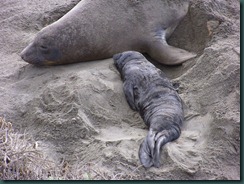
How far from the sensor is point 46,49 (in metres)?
4.64

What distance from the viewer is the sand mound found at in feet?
10.2

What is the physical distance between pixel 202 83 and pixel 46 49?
1.64m

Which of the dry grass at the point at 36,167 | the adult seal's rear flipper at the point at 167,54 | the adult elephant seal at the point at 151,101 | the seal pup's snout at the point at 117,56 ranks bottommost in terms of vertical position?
the adult seal's rear flipper at the point at 167,54

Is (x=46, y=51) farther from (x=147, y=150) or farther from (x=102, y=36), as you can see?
(x=147, y=150)

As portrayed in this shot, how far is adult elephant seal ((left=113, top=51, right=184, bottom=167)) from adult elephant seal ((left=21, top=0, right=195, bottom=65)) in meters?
0.25

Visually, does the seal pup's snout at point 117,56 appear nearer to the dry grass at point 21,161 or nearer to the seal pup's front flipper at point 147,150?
the seal pup's front flipper at point 147,150

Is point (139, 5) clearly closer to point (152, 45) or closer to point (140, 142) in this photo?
point (152, 45)

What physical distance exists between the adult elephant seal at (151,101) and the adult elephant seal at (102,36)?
250 millimetres

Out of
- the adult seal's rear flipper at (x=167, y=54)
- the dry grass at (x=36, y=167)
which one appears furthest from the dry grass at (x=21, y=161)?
the adult seal's rear flipper at (x=167, y=54)

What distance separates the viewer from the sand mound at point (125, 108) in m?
3.12

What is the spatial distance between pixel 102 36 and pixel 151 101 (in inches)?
46.2

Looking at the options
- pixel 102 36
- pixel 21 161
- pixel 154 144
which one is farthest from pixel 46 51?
pixel 154 144

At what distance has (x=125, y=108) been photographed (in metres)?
3.86

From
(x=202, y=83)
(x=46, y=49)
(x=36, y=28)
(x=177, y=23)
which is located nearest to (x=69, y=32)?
(x=46, y=49)
